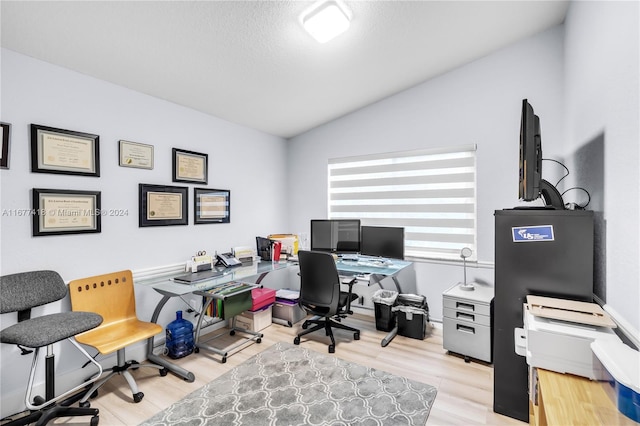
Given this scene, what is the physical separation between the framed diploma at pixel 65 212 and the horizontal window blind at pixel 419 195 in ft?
8.80

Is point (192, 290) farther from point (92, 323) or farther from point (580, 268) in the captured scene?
point (580, 268)

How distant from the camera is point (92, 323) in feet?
6.08

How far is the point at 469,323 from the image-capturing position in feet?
8.50

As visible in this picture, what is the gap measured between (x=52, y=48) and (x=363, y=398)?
128 inches

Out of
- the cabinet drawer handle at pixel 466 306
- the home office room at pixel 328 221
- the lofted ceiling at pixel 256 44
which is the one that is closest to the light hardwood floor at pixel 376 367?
the home office room at pixel 328 221

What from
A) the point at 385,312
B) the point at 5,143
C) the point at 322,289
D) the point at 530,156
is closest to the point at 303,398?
the point at 322,289

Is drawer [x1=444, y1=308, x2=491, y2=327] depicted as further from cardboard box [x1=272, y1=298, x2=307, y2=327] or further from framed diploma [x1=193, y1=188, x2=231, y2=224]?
framed diploma [x1=193, y1=188, x2=231, y2=224]

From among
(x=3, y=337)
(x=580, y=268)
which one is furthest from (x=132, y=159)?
(x=580, y=268)

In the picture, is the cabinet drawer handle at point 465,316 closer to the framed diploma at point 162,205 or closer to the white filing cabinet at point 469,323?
the white filing cabinet at point 469,323

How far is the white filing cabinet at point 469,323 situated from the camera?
8.26 feet

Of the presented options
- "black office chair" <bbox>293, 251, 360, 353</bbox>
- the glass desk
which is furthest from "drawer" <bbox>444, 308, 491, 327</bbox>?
the glass desk

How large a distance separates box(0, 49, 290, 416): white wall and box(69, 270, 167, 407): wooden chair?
0.12m

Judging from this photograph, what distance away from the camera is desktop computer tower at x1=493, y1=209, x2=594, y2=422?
5.25ft

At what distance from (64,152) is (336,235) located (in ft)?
8.75
